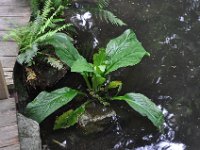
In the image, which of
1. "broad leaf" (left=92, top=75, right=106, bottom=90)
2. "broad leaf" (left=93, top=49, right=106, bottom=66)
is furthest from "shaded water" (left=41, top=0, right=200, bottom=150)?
"broad leaf" (left=93, top=49, right=106, bottom=66)

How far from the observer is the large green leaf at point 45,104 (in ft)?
13.7

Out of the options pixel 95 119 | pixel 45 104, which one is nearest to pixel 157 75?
pixel 95 119

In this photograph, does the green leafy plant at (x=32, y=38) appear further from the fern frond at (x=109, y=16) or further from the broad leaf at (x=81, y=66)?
the fern frond at (x=109, y=16)

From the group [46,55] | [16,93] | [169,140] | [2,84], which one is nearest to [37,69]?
[46,55]

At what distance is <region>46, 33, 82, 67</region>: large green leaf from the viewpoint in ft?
14.8

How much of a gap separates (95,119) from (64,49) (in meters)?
0.99

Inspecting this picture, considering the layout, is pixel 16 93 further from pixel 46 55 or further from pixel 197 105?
pixel 197 105

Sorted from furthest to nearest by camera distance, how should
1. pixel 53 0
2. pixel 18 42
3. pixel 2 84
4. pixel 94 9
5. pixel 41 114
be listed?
pixel 94 9 → pixel 53 0 → pixel 18 42 → pixel 41 114 → pixel 2 84

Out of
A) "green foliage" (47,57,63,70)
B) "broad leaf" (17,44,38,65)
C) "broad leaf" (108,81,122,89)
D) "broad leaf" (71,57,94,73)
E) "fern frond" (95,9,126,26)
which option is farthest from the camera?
"fern frond" (95,9,126,26)

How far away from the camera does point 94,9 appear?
6223 mm

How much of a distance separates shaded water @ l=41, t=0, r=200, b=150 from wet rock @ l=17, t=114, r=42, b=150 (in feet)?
1.16

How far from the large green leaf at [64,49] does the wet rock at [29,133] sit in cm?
93

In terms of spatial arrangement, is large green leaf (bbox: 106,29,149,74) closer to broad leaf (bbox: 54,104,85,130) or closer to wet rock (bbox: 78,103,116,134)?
wet rock (bbox: 78,103,116,134)

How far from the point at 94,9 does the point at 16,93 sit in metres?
2.51
